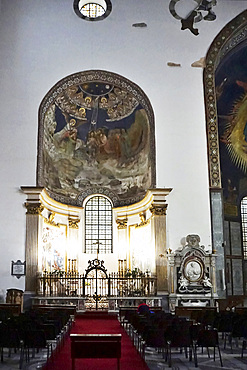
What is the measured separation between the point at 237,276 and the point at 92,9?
18.9 metres

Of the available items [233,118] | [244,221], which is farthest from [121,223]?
[233,118]

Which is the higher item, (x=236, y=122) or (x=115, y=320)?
(x=236, y=122)

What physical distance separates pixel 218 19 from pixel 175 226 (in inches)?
508

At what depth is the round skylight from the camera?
2706 centimetres

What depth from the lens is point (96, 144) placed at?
97.1 feet

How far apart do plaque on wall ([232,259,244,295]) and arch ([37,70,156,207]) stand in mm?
7300

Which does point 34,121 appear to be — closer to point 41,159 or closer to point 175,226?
point 41,159

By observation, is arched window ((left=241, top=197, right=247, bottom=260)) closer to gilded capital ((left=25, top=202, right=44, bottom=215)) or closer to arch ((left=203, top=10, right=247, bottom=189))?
arch ((left=203, top=10, right=247, bottom=189))

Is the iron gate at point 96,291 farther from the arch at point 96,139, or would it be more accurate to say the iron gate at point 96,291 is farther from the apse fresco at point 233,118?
the apse fresco at point 233,118

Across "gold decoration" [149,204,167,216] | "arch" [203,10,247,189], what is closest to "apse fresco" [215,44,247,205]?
"arch" [203,10,247,189]

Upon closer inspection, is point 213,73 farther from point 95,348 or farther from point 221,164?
point 95,348

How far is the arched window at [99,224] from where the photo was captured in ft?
98.5

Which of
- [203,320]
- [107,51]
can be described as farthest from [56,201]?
[203,320]

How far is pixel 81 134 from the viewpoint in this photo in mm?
29203
